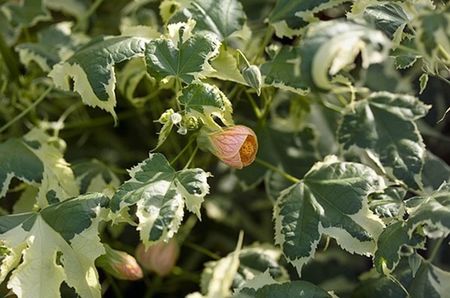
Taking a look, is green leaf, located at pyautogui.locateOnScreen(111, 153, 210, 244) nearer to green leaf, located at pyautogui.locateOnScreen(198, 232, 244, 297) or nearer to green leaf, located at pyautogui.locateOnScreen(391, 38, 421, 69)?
green leaf, located at pyautogui.locateOnScreen(198, 232, 244, 297)

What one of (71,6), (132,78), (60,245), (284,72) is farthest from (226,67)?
(71,6)

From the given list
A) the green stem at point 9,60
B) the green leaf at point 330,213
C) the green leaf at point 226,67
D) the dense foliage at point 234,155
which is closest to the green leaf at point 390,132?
the dense foliage at point 234,155

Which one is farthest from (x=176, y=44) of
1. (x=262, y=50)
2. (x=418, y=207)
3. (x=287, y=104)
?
(x=287, y=104)

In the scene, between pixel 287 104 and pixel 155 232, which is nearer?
pixel 155 232

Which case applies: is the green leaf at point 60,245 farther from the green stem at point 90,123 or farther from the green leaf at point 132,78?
the green stem at point 90,123

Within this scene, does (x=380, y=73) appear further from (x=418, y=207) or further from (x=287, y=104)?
(x=418, y=207)

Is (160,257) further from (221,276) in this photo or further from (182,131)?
(182,131)
